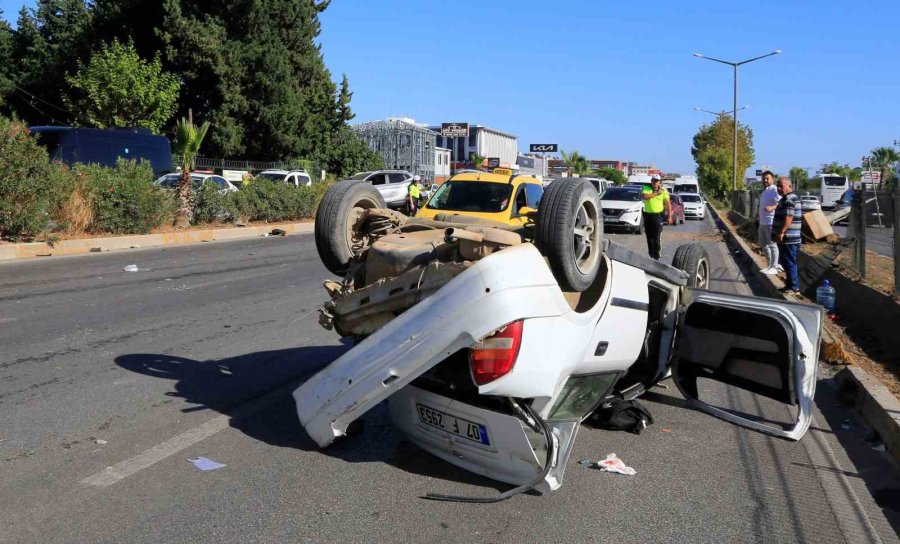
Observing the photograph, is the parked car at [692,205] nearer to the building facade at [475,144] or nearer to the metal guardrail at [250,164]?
the metal guardrail at [250,164]

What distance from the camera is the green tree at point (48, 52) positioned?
126ft

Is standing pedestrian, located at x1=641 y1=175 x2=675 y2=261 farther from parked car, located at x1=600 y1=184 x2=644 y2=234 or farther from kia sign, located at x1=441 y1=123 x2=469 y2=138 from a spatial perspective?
kia sign, located at x1=441 y1=123 x2=469 y2=138

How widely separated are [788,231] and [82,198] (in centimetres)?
1439

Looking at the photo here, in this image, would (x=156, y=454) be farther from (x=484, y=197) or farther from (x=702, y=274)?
(x=484, y=197)

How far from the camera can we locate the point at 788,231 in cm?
1184

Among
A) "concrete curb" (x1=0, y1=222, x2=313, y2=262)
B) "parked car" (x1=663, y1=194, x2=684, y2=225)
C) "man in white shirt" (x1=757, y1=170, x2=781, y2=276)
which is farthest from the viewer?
"parked car" (x1=663, y1=194, x2=684, y2=225)

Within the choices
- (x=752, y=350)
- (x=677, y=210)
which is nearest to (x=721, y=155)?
(x=677, y=210)

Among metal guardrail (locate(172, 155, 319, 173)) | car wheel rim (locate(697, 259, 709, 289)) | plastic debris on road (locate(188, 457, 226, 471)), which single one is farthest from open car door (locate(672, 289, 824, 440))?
metal guardrail (locate(172, 155, 319, 173))

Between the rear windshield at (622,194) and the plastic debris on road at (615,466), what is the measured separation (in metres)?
22.1

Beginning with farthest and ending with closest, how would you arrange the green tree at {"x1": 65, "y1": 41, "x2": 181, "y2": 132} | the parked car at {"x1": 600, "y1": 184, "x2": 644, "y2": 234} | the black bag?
the green tree at {"x1": 65, "y1": 41, "x2": 181, "y2": 132} → the parked car at {"x1": 600, "y1": 184, "x2": 644, "y2": 234} → the black bag

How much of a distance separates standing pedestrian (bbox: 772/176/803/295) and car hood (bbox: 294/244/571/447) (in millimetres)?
9014

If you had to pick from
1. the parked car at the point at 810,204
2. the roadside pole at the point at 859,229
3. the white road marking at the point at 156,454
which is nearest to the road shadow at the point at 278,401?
the white road marking at the point at 156,454

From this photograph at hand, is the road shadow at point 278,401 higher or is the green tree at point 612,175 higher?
the green tree at point 612,175

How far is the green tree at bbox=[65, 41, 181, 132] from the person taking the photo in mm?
30906
